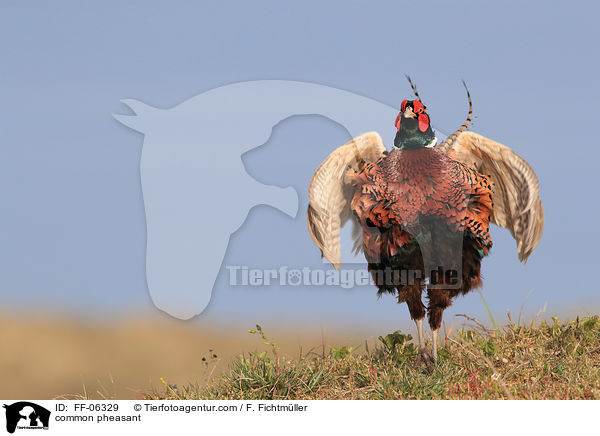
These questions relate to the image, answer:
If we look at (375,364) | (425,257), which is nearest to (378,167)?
(425,257)

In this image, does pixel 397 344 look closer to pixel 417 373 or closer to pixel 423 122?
pixel 417 373

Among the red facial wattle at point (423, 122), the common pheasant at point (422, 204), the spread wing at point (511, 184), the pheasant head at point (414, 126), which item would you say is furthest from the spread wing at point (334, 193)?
the spread wing at point (511, 184)

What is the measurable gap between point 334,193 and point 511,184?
1592mm

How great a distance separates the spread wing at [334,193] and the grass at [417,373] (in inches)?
37.9

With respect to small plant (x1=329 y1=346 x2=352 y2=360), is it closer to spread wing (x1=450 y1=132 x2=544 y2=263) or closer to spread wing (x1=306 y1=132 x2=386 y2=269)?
spread wing (x1=306 y1=132 x2=386 y2=269)

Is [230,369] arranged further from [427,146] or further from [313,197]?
[427,146]

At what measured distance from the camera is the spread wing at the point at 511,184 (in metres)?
5.58

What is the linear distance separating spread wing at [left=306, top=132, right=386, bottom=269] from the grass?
96 cm

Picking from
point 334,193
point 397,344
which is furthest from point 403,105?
point 397,344

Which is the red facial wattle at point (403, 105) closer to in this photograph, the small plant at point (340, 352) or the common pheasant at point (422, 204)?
the common pheasant at point (422, 204)

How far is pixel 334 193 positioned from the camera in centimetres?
579

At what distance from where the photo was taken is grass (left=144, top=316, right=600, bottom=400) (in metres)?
5.11

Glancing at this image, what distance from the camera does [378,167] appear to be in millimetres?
5543

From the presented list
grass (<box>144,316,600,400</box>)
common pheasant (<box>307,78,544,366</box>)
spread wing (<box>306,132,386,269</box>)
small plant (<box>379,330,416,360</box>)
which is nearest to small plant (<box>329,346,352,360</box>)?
grass (<box>144,316,600,400</box>)
